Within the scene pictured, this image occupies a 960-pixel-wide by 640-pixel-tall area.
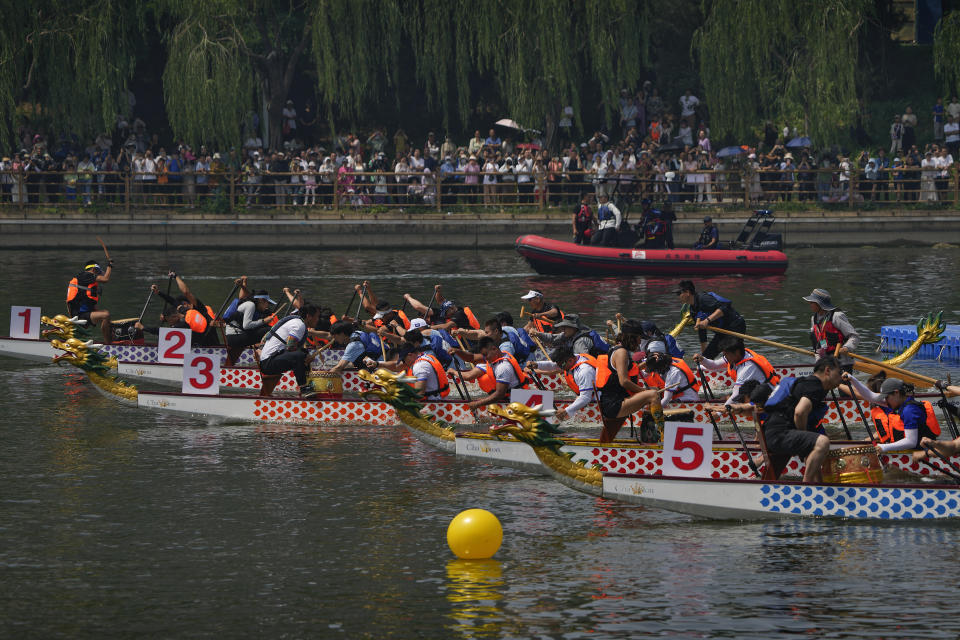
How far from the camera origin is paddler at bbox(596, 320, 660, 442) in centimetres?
1523

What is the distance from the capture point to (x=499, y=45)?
141 feet

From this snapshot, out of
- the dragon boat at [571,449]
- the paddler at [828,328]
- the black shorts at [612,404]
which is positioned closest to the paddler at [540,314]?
the paddler at [828,328]

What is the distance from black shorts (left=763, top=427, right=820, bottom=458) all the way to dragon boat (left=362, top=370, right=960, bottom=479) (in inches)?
11.0

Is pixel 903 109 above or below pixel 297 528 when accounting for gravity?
above

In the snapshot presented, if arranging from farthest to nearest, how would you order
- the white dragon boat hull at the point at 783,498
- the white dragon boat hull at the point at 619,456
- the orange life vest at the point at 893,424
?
the white dragon boat hull at the point at 619,456
the orange life vest at the point at 893,424
the white dragon boat hull at the point at 783,498

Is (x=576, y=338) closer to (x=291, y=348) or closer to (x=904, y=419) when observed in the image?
(x=291, y=348)

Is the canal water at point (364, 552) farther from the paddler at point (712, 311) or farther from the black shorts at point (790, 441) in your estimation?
the paddler at point (712, 311)

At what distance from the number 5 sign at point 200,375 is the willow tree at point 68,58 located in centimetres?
2449

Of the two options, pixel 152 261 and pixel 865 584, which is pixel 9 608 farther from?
pixel 152 261

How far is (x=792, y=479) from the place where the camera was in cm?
1441

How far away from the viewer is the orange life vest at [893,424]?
13.7 m

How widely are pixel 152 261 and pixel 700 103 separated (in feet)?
55.5

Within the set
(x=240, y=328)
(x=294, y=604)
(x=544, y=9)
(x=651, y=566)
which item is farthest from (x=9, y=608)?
(x=544, y=9)

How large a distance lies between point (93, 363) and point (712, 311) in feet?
27.6
